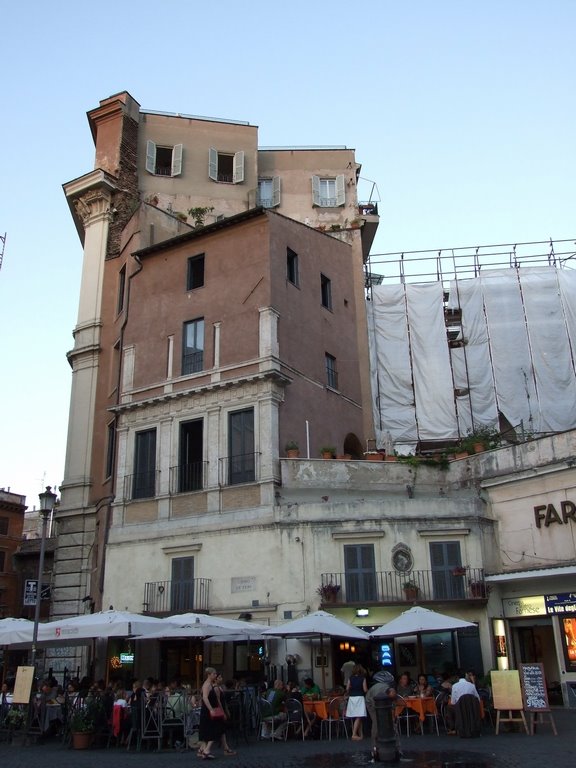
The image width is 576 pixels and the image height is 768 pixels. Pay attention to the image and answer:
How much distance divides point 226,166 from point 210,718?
2799cm

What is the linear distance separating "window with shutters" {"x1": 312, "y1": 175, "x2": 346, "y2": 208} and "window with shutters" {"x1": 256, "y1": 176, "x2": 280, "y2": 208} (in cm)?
176

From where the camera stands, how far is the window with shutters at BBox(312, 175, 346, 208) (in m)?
34.6

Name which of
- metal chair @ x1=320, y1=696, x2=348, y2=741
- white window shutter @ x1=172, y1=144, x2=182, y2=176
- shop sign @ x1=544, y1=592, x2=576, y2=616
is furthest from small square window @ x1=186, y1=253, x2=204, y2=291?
metal chair @ x1=320, y1=696, x2=348, y2=741

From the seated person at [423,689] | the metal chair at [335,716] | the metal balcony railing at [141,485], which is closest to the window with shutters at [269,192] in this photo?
the metal balcony railing at [141,485]

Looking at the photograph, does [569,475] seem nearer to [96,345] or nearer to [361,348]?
[361,348]

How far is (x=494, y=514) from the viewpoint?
22250 millimetres

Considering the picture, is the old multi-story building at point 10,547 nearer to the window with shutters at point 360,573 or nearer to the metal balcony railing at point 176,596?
the metal balcony railing at point 176,596

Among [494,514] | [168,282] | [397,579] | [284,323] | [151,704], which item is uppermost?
[168,282]

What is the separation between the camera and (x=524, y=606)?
2044cm

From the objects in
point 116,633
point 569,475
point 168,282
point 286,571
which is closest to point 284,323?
point 168,282

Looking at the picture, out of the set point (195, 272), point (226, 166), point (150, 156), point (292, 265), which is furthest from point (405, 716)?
point (226, 166)

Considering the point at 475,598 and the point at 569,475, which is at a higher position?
the point at 569,475

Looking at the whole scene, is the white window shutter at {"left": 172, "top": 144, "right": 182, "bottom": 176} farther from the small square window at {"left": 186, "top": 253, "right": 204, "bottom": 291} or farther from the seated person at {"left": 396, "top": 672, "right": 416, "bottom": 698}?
the seated person at {"left": 396, "top": 672, "right": 416, "bottom": 698}

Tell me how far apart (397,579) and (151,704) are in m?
7.81
